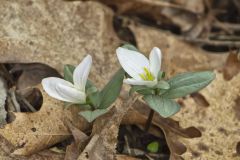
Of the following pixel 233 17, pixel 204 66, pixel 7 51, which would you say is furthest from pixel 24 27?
pixel 233 17

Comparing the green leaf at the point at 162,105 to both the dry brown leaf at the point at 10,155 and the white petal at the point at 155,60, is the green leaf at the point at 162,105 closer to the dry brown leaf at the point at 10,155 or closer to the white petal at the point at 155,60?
the white petal at the point at 155,60

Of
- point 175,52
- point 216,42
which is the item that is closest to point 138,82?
point 175,52

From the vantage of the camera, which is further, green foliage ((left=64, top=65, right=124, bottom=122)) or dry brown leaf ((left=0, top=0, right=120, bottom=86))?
dry brown leaf ((left=0, top=0, right=120, bottom=86))

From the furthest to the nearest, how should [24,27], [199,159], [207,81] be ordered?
[24,27] → [199,159] → [207,81]

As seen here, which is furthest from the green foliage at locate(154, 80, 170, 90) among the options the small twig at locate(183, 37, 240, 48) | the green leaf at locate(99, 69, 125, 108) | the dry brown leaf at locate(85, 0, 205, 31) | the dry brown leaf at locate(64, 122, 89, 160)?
the dry brown leaf at locate(85, 0, 205, 31)

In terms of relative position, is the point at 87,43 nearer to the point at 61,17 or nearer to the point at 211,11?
the point at 61,17

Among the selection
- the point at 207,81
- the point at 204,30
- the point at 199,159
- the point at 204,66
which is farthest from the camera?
the point at 204,30

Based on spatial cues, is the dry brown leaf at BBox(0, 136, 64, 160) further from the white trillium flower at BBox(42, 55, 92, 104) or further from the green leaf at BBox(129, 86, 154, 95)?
the green leaf at BBox(129, 86, 154, 95)
